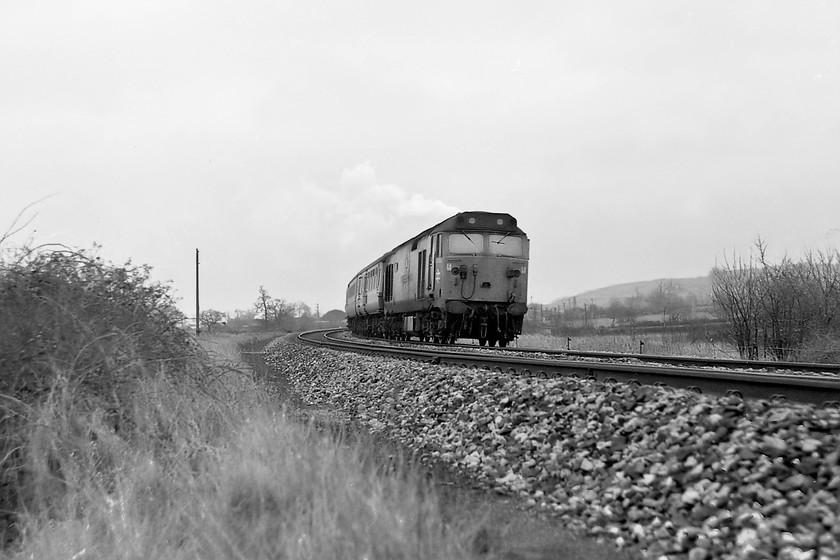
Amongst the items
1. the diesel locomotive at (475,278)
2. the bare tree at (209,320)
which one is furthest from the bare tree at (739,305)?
the bare tree at (209,320)

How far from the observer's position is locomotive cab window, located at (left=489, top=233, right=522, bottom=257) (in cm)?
1788

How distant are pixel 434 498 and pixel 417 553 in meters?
0.78

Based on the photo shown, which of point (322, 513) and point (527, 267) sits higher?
point (527, 267)

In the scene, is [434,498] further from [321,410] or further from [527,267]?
[527,267]

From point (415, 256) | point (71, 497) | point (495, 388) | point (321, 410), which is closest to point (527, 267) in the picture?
point (415, 256)

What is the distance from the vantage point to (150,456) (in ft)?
20.4

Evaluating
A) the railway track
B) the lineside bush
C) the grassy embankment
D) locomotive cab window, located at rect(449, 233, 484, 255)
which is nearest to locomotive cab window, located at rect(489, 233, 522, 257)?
locomotive cab window, located at rect(449, 233, 484, 255)

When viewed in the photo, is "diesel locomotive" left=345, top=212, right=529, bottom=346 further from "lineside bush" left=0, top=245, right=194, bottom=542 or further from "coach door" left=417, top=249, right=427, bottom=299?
"lineside bush" left=0, top=245, right=194, bottom=542

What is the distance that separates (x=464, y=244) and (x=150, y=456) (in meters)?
12.2

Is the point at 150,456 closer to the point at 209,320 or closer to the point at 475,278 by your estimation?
the point at 475,278

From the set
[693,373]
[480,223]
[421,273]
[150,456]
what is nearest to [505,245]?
[480,223]

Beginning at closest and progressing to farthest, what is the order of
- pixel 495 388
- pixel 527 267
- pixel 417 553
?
pixel 417 553
pixel 495 388
pixel 527 267

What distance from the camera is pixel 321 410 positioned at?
32.6ft

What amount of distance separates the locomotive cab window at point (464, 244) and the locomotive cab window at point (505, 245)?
1.28 feet
